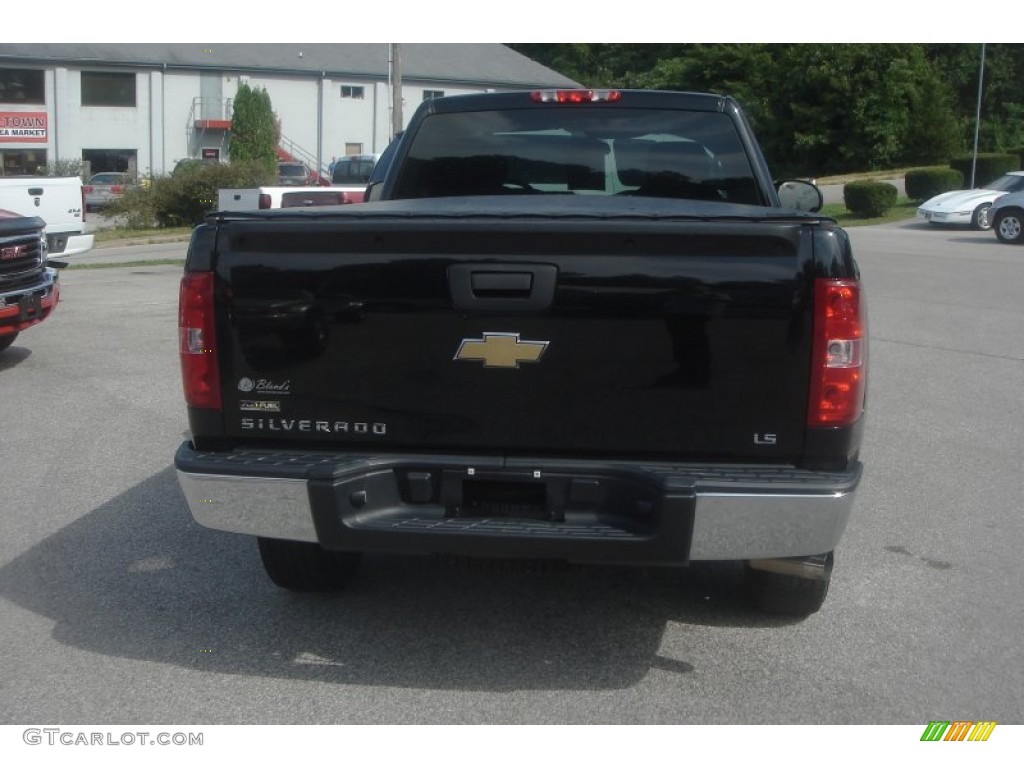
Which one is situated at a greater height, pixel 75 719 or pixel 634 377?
pixel 634 377

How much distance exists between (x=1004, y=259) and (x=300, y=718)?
19815mm

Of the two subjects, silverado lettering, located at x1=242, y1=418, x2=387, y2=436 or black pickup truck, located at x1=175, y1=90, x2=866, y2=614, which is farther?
silverado lettering, located at x1=242, y1=418, x2=387, y2=436

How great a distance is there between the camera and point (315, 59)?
2105 inches

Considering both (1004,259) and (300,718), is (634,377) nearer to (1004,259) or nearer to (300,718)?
(300,718)

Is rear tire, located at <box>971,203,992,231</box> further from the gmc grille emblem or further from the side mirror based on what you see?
the gmc grille emblem

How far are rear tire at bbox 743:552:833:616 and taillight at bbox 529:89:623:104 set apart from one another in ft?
8.22

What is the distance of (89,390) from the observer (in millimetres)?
9188

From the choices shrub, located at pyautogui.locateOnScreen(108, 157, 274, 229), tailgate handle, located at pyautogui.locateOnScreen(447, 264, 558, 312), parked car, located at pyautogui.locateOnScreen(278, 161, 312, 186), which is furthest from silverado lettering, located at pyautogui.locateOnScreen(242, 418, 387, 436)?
parked car, located at pyautogui.locateOnScreen(278, 161, 312, 186)

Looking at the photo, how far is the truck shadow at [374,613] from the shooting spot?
4.24 meters

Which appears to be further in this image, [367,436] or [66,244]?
[66,244]

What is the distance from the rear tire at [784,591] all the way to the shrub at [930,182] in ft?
106

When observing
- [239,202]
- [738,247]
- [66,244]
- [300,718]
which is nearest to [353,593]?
[300,718]

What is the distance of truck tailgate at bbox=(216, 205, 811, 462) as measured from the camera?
3.69 meters

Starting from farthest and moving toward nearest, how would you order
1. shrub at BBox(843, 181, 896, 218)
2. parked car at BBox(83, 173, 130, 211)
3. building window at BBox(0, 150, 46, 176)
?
1. building window at BBox(0, 150, 46, 176)
2. parked car at BBox(83, 173, 130, 211)
3. shrub at BBox(843, 181, 896, 218)
